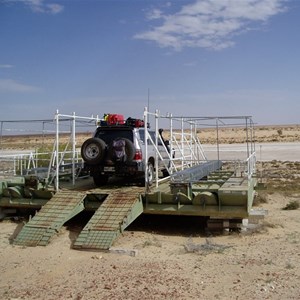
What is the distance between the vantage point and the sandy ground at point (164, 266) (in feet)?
19.7

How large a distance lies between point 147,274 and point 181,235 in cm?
292

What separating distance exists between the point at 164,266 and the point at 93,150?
15.1ft

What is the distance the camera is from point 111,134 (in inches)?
454

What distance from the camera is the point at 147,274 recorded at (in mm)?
6699

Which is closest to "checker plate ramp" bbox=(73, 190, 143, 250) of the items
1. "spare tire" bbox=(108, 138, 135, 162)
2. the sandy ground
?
the sandy ground

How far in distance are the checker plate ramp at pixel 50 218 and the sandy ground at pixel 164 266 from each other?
0.24 meters

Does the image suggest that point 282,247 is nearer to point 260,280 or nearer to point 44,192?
point 260,280

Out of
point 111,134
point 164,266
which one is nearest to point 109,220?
point 164,266

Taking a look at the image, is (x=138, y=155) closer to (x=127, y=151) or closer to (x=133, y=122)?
(x=127, y=151)

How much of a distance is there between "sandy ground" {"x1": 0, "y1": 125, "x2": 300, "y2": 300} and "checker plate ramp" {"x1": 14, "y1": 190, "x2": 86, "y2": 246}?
240 mm

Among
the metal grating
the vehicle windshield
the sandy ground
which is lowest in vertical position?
the sandy ground

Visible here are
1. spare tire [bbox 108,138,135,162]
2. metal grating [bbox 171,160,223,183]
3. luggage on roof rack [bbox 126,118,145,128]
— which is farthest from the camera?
luggage on roof rack [bbox 126,118,145,128]

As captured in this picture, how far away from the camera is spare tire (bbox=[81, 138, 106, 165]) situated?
10.8m

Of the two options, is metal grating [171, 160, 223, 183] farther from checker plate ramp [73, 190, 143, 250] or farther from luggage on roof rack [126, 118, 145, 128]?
luggage on roof rack [126, 118, 145, 128]
